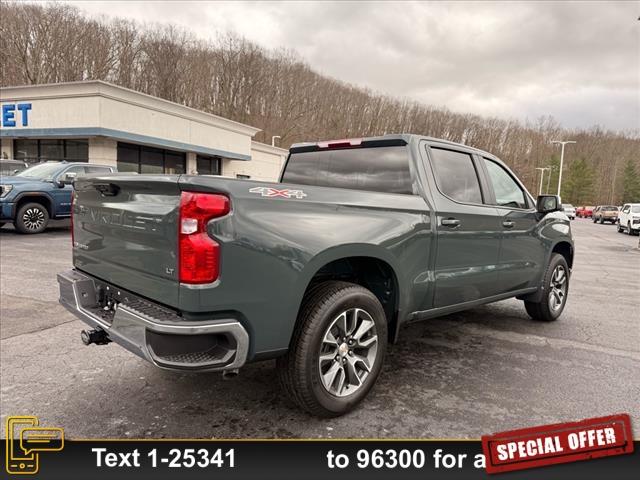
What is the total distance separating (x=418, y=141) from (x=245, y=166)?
A: 29306 mm

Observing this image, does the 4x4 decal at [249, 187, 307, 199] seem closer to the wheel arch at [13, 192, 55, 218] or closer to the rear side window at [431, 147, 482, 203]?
the rear side window at [431, 147, 482, 203]

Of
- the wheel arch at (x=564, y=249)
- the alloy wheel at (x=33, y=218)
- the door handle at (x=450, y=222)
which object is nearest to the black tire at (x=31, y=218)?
the alloy wheel at (x=33, y=218)

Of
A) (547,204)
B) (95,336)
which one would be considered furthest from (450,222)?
(95,336)

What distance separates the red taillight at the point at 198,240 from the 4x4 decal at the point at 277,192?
24 cm

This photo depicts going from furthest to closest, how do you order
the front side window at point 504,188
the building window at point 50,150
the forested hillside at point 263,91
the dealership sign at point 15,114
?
the forested hillside at point 263,91, the building window at point 50,150, the dealership sign at point 15,114, the front side window at point 504,188

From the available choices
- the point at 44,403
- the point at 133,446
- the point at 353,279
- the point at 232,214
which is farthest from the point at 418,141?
the point at 44,403

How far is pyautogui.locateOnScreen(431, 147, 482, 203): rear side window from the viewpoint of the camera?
368cm

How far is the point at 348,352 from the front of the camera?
2846 mm

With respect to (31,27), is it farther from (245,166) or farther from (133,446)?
(133,446)

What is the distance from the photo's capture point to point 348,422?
2.79m

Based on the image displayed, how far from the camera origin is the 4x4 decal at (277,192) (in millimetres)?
2362

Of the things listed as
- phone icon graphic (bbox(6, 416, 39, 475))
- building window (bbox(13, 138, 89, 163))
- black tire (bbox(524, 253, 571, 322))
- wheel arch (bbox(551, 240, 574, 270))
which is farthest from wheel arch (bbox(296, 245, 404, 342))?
building window (bbox(13, 138, 89, 163))

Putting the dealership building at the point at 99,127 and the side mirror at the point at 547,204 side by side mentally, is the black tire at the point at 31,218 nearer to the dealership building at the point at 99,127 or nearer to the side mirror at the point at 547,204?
the dealership building at the point at 99,127

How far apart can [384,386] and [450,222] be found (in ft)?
4.55
